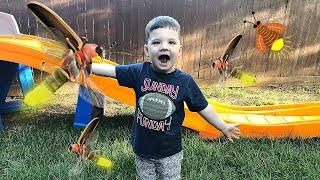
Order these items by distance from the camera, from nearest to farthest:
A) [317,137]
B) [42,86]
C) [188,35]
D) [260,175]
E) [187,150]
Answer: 1. [42,86]
2. [260,175]
3. [187,150]
4. [317,137]
5. [188,35]

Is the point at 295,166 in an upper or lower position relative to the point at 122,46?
lower

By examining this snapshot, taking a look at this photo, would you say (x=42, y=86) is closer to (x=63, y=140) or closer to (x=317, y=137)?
(x=63, y=140)

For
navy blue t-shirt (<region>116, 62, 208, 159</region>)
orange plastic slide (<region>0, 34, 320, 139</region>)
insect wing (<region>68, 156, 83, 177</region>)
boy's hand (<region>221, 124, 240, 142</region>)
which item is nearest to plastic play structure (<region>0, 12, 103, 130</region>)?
orange plastic slide (<region>0, 34, 320, 139</region>)

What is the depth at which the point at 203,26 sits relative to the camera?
242 inches

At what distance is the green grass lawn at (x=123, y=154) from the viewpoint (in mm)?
3338

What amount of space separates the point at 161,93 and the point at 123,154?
132 centimetres

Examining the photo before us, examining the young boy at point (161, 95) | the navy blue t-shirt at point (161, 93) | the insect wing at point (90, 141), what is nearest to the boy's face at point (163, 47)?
the young boy at point (161, 95)

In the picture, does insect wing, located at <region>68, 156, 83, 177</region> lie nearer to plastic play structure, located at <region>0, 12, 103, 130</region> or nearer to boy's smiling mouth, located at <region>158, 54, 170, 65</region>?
plastic play structure, located at <region>0, 12, 103, 130</region>

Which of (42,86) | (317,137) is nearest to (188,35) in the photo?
(317,137)

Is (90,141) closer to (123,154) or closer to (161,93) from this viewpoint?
(161,93)

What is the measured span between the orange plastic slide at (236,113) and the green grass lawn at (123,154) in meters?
0.09

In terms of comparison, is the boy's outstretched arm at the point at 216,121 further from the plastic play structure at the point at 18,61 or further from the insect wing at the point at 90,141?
the plastic play structure at the point at 18,61

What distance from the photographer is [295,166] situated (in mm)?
3570

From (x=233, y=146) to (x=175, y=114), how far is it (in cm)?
157
